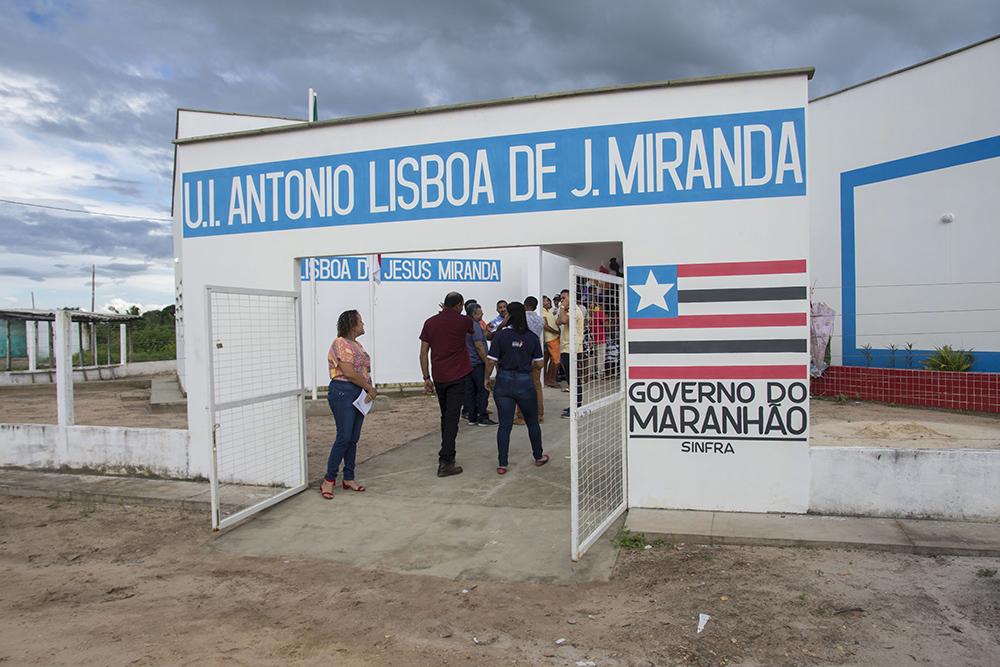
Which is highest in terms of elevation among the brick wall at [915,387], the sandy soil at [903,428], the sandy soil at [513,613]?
the brick wall at [915,387]

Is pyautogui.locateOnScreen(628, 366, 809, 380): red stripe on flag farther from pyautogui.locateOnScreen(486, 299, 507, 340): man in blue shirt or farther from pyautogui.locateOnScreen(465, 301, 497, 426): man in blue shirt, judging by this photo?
pyautogui.locateOnScreen(486, 299, 507, 340): man in blue shirt

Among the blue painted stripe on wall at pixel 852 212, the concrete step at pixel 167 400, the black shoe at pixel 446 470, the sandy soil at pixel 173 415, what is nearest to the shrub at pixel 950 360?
the blue painted stripe on wall at pixel 852 212

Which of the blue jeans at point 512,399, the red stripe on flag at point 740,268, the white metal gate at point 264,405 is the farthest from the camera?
the blue jeans at point 512,399

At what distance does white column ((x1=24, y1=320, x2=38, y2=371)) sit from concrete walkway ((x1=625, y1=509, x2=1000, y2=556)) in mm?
22512

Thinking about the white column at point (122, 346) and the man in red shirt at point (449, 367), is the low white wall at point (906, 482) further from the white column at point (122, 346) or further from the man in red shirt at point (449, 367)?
the white column at point (122, 346)

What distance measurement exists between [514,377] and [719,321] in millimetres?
2224

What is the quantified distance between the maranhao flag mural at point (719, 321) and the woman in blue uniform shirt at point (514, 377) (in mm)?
1529

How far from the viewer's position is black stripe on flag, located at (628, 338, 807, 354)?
5.28m

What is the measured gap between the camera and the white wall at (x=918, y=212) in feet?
35.8

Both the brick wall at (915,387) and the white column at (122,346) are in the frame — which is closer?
the brick wall at (915,387)

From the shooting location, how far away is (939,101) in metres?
11.7

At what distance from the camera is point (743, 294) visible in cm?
536

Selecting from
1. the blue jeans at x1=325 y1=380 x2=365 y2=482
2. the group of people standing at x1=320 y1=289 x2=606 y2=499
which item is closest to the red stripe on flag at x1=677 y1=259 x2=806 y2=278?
the group of people standing at x1=320 y1=289 x2=606 y2=499

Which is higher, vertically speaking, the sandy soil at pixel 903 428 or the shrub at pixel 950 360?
the shrub at pixel 950 360
